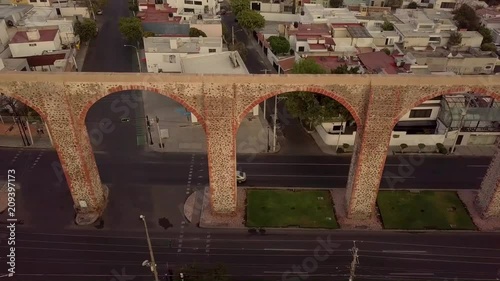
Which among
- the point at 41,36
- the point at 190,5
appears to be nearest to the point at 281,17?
the point at 190,5

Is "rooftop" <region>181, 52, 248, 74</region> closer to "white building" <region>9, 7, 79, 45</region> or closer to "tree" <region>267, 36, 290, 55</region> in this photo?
"tree" <region>267, 36, 290, 55</region>

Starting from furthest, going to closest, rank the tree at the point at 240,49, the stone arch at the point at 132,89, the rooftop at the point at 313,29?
the tree at the point at 240,49 → the rooftop at the point at 313,29 → the stone arch at the point at 132,89

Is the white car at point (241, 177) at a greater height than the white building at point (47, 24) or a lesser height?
lesser

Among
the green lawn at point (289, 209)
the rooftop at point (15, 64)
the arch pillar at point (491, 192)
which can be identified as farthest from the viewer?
the rooftop at point (15, 64)

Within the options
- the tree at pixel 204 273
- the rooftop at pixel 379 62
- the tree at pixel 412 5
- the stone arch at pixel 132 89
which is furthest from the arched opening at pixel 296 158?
the tree at pixel 412 5

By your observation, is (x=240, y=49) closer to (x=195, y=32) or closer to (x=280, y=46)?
(x=280, y=46)

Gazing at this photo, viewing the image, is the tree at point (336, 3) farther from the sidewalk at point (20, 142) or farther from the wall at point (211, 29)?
the sidewalk at point (20, 142)

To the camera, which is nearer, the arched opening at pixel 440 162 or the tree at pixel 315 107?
the arched opening at pixel 440 162
